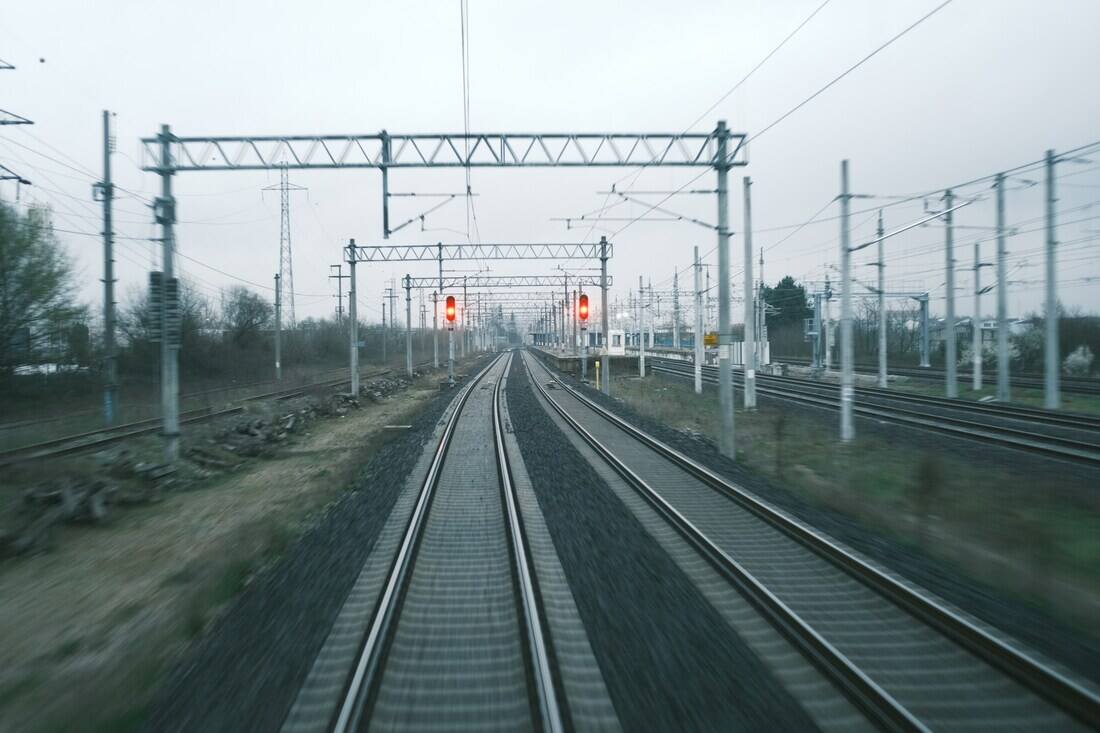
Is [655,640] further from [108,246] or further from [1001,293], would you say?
[1001,293]

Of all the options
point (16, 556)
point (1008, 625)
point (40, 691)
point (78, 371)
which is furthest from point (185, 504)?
point (78, 371)

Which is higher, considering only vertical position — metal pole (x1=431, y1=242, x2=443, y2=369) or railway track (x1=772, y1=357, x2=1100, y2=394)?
metal pole (x1=431, y1=242, x2=443, y2=369)

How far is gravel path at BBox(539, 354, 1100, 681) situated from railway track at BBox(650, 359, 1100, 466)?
7636 mm

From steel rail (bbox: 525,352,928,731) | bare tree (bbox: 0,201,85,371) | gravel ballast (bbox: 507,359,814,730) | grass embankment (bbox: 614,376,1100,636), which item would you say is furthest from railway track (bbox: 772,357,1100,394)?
bare tree (bbox: 0,201,85,371)

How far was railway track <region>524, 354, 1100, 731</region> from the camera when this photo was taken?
4.50 m

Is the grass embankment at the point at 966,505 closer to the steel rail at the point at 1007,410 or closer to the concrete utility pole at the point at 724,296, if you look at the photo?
the concrete utility pole at the point at 724,296

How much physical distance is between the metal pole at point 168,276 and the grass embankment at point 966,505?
13.0 meters

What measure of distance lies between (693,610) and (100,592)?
688 centimetres

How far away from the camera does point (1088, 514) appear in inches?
401

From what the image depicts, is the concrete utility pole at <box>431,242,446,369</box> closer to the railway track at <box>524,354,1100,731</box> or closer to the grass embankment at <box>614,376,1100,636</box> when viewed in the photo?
the grass embankment at <box>614,376,1100,636</box>

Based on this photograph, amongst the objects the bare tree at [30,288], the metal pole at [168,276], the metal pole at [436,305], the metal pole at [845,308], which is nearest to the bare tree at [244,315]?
the metal pole at [436,305]

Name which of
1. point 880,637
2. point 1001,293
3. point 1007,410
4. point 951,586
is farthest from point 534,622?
point 1001,293

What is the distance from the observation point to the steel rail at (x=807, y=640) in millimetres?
4398

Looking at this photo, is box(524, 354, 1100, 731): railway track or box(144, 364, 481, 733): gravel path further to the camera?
box(144, 364, 481, 733): gravel path
